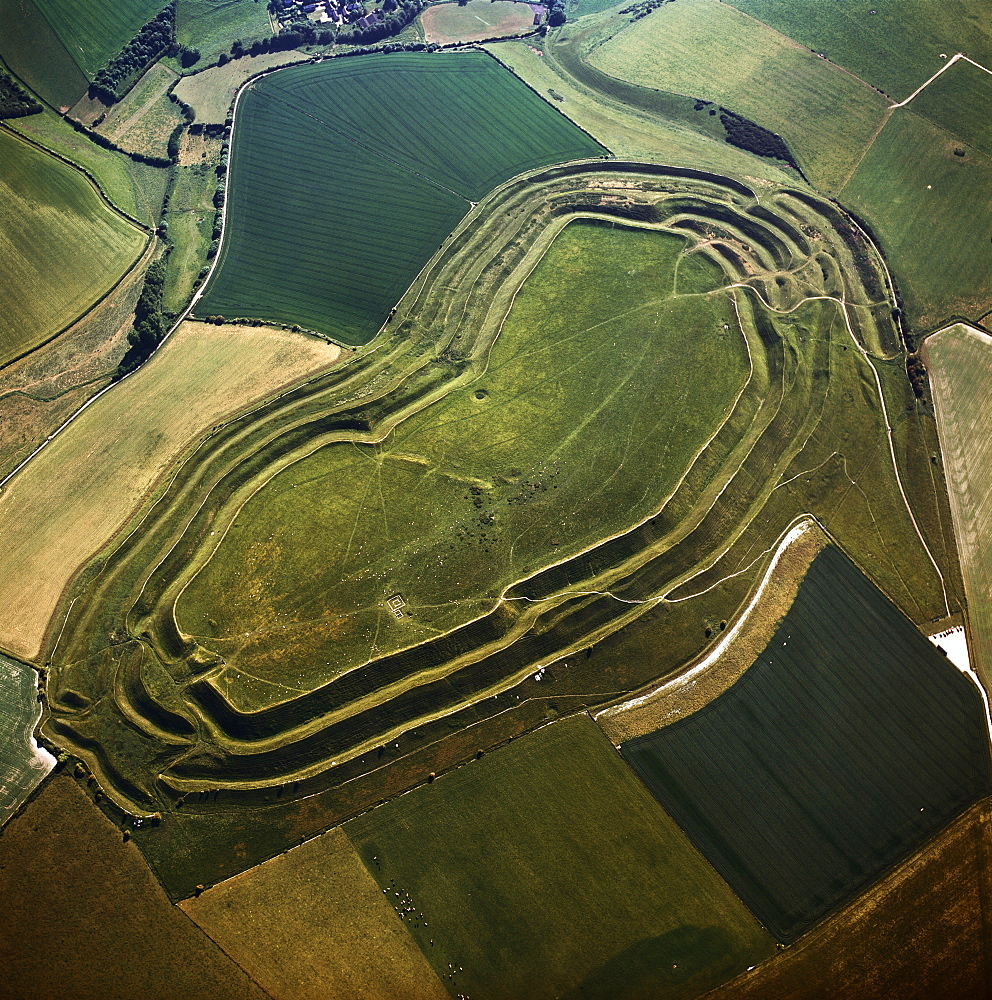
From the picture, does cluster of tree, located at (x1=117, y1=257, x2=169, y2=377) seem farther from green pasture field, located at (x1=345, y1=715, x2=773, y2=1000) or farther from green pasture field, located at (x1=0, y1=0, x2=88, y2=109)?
green pasture field, located at (x1=345, y1=715, x2=773, y2=1000)

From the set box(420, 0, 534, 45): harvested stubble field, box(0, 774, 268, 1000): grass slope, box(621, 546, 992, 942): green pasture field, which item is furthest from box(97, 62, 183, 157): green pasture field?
box(621, 546, 992, 942): green pasture field

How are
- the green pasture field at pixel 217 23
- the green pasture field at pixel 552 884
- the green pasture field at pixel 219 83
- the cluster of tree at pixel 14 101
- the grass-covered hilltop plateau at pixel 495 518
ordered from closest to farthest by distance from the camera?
the green pasture field at pixel 552 884 < the grass-covered hilltop plateau at pixel 495 518 < the cluster of tree at pixel 14 101 < the green pasture field at pixel 219 83 < the green pasture field at pixel 217 23

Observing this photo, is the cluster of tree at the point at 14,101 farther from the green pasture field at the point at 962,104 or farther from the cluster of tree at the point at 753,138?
the green pasture field at the point at 962,104

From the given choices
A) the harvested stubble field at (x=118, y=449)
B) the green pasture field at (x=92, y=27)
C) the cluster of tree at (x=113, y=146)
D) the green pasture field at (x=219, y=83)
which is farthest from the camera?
the green pasture field at (x=92, y=27)

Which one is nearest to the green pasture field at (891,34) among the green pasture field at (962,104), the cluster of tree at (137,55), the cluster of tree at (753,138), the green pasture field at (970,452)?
the green pasture field at (962,104)

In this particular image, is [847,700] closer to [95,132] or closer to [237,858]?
Result: [237,858]

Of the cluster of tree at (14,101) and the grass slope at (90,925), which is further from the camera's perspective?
the cluster of tree at (14,101)
